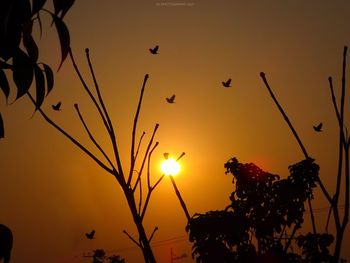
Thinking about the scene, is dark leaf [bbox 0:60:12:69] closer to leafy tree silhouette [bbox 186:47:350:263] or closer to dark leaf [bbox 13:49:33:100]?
dark leaf [bbox 13:49:33:100]

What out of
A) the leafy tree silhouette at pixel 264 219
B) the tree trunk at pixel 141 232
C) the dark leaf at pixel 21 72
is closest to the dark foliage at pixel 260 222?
the leafy tree silhouette at pixel 264 219

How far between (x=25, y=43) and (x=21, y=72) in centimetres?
18

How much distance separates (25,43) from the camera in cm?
222

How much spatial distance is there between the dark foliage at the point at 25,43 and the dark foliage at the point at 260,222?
396 centimetres

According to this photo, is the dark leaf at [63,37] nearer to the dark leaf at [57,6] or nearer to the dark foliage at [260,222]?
the dark leaf at [57,6]

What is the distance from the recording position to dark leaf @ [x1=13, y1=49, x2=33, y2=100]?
2254mm

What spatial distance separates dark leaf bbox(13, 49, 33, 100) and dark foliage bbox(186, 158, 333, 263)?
13.2 feet

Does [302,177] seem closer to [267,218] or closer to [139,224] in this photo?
[267,218]

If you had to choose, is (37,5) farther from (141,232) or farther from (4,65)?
(141,232)

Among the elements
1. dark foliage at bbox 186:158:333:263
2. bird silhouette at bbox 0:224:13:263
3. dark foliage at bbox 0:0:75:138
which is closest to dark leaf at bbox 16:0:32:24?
dark foliage at bbox 0:0:75:138

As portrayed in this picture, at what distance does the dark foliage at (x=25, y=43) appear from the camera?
1.98 meters

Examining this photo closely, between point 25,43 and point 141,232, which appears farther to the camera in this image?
point 141,232

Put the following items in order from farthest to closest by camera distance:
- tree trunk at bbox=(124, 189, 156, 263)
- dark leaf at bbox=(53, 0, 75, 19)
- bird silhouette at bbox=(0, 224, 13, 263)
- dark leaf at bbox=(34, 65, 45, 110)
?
tree trunk at bbox=(124, 189, 156, 263) → dark leaf at bbox=(34, 65, 45, 110) → bird silhouette at bbox=(0, 224, 13, 263) → dark leaf at bbox=(53, 0, 75, 19)

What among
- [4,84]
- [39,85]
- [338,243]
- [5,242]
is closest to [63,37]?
[39,85]
